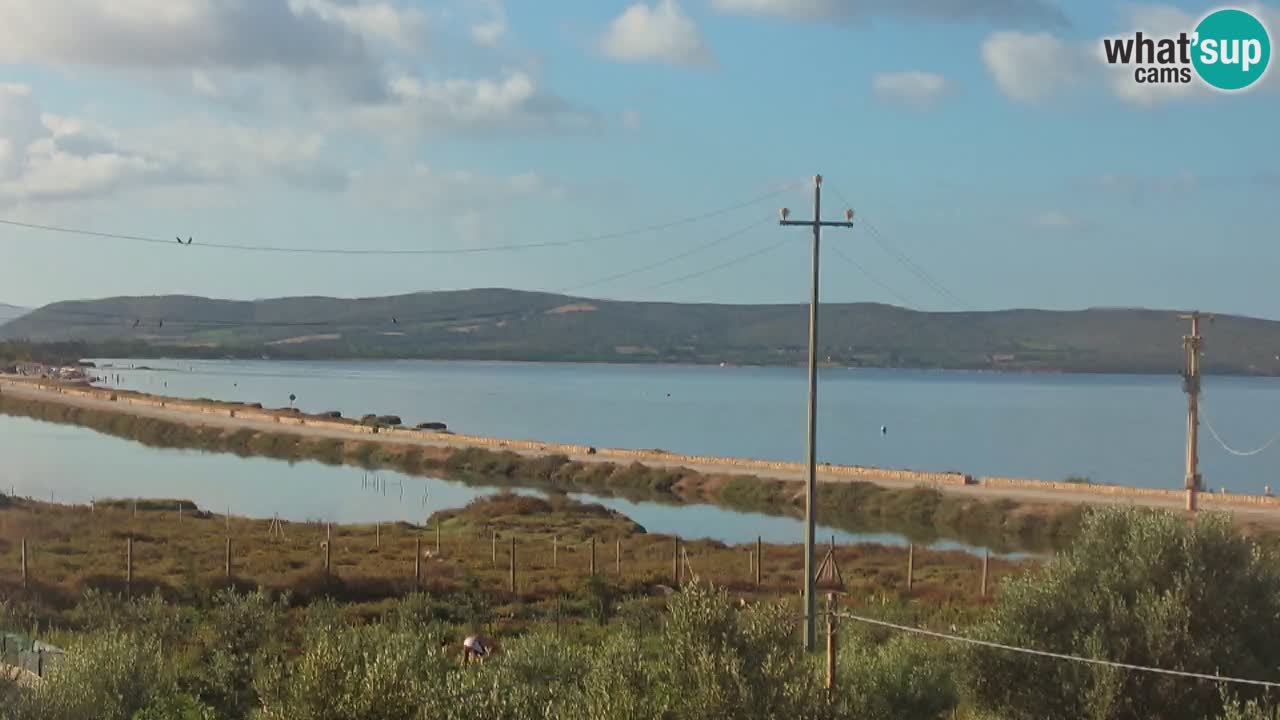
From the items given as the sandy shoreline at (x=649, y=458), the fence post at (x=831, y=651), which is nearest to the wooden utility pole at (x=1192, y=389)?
the sandy shoreline at (x=649, y=458)

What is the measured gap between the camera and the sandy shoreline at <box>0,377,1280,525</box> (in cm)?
5778

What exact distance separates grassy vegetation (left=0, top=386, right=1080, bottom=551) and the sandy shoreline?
6.17ft

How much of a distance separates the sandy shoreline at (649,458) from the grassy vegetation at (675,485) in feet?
6.17

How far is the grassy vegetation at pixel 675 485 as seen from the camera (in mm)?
57809

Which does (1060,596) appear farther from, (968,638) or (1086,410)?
(1086,410)

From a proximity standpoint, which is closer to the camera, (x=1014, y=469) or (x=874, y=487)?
(x=874, y=487)

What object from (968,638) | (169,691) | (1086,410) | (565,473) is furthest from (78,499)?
(1086,410)

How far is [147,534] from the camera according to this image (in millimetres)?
39562

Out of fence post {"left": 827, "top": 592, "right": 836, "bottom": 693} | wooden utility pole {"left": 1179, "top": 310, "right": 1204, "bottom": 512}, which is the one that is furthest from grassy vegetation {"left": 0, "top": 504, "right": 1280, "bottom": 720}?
wooden utility pole {"left": 1179, "top": 310, "right": 1204, "bottom": 512}

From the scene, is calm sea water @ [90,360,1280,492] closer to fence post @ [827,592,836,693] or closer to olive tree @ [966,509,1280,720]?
olive tree @ [966,509,1280,720]

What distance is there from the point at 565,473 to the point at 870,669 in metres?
64.0

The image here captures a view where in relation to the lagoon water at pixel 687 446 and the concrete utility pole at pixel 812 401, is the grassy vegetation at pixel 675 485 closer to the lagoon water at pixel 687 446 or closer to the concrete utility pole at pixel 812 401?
the lagoon water at pixel 687 446

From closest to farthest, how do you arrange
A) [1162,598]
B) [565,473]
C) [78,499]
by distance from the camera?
[1162,598] < [78,499] < [565,473]

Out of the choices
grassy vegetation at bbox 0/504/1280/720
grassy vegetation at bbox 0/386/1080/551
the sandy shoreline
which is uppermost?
grassy vegetation at bbox 0/504/1280/720
